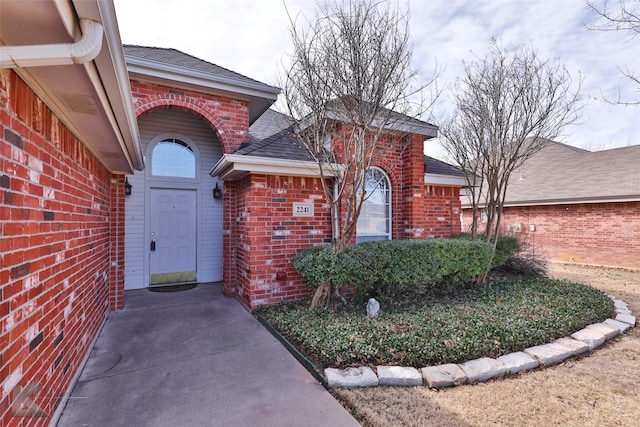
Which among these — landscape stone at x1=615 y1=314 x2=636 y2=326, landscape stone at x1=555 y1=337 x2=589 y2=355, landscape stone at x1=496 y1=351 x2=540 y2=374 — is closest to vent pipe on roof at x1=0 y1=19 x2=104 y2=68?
landscape stone at x1=496 y1=351 x2=540 y2=374

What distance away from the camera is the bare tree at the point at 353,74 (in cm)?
418

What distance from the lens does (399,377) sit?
9.58 feet

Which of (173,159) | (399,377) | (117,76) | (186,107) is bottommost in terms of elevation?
(399,377)

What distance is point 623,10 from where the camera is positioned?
11.8 feet

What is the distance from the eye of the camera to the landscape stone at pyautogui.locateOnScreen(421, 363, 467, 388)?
2.91m

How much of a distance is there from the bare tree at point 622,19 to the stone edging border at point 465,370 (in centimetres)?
335

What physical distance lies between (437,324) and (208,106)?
5988 millimetres

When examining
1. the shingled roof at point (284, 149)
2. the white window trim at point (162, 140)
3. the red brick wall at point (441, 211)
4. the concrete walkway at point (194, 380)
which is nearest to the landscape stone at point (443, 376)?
the concrete walkway at point (194, 380)

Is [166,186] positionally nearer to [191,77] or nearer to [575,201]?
[191,77]

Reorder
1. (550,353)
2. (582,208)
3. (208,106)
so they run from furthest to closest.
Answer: (582,208) → (208,106) → (550,353)

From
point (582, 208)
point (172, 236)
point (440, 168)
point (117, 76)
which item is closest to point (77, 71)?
point (117, 76)

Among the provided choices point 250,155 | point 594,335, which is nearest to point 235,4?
point 250,155

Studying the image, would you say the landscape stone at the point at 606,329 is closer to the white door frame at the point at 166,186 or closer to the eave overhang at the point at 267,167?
the eave overhang at the point at 267,167

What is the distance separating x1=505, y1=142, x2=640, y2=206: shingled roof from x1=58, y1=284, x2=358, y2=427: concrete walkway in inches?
480
